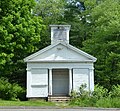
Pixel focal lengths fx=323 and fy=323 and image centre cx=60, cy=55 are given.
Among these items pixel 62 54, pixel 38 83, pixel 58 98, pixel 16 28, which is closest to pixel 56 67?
pixel 62 54

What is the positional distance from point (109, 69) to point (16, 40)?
10379 millimetres

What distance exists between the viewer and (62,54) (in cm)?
2689

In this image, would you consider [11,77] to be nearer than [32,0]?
No

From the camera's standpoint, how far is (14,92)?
90.7 feet

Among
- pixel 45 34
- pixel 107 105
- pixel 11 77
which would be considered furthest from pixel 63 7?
pixel 107 105

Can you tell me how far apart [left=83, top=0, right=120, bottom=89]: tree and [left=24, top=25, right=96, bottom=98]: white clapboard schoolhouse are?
17.4ft

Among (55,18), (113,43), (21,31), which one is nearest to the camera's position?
(21,31)

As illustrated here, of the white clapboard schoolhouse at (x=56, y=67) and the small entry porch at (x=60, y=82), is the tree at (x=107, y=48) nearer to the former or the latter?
the small entry porch at (x=60, y=82)

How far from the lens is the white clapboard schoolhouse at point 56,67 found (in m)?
26.4

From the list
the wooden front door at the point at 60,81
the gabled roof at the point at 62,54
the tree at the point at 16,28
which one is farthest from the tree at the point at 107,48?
the tree at the point at 16,28

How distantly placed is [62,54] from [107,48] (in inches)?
275

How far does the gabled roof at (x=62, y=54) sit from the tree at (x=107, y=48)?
5.18 m

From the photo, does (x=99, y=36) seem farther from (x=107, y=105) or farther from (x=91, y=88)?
(x=107, y=105)

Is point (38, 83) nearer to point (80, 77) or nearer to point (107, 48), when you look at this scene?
point (80, 77)
